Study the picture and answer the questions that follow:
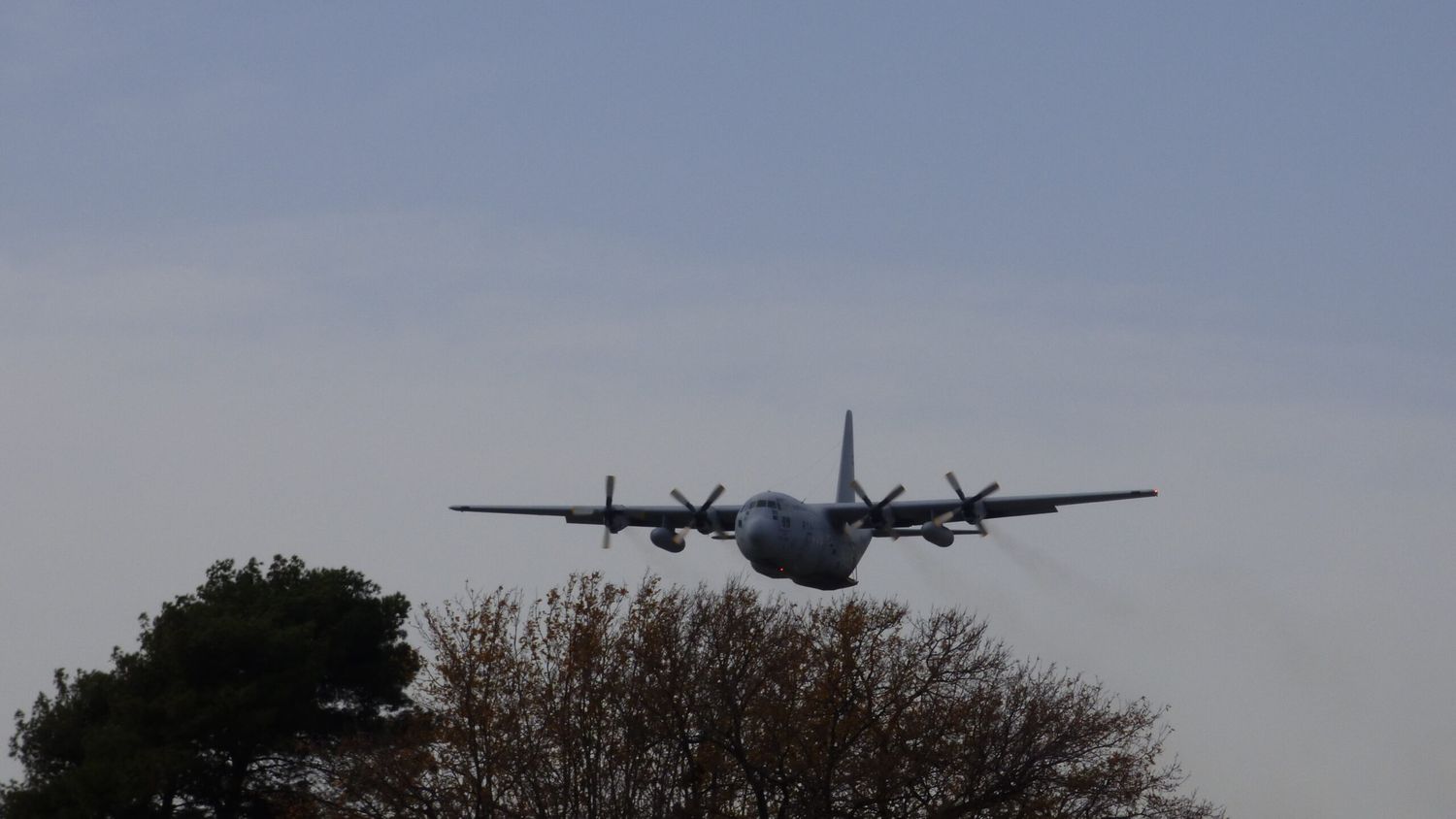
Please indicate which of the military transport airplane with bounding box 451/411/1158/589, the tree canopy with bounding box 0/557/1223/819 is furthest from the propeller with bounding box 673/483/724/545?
the tree canopy with bounding box 0/557/1223/819

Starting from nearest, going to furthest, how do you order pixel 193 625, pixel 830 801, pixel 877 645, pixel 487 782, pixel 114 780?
1. pixel 830 801
2. pixel 487 782
3. pixel 877 645
4. pixel 114 780
5. pixel 193 625

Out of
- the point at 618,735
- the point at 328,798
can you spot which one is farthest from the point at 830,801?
the point at 328,798

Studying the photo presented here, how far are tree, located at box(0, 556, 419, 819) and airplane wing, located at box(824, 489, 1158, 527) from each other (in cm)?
1442

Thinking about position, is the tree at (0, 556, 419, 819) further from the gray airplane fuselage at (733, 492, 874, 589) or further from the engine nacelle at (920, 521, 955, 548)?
the engine nacelle at (920, 521, 955, 548)

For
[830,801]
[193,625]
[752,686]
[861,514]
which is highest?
[861,514]

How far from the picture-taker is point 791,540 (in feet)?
184

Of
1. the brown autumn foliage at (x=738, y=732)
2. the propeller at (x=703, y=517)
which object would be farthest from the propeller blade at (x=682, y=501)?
the brown autumn foliage at (x=738, y=732)

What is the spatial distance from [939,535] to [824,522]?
432cm

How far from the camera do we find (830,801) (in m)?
38.6

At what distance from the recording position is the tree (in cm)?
5341

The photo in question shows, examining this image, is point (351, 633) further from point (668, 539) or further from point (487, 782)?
point (487, 782)

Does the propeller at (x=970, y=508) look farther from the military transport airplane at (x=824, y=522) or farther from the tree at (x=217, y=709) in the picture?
the tree at (x=217, y=709)

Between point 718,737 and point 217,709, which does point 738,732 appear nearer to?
point 718,737

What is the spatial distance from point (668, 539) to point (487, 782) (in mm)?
20209
